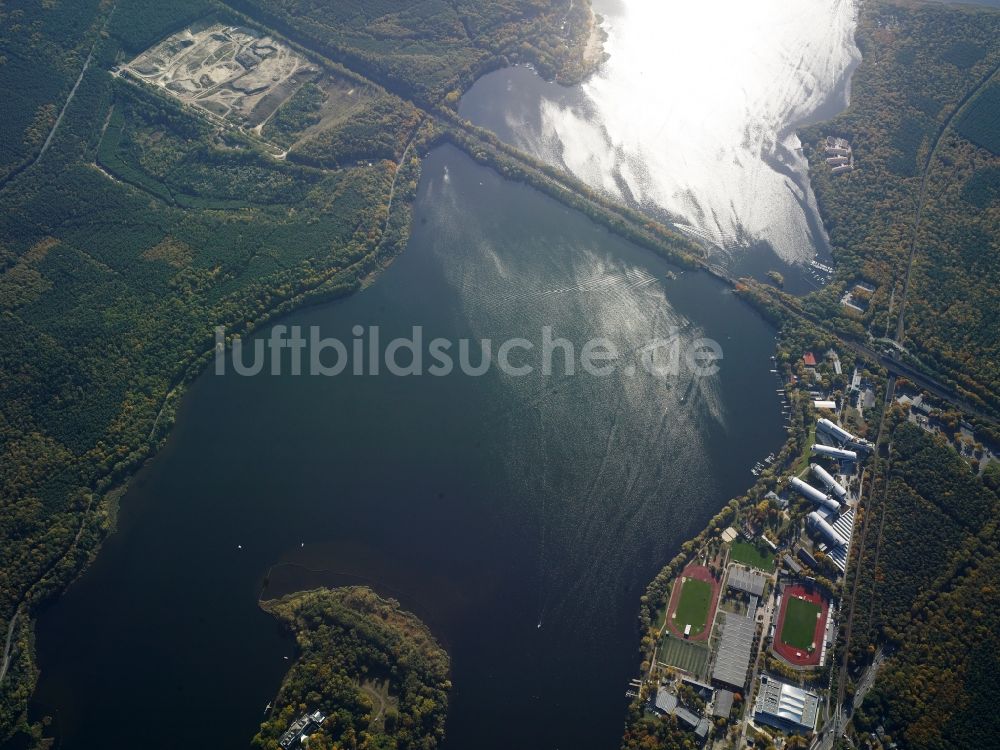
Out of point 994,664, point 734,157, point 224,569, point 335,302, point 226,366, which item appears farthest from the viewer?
point 734,157

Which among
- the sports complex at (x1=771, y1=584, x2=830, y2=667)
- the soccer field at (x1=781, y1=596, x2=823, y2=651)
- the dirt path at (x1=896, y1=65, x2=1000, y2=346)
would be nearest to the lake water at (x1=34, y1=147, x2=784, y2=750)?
the sports complex at (x1=771, y1=584, x2=830, y2=667)

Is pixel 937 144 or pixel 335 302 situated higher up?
pixel 937 144

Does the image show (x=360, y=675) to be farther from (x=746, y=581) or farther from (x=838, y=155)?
(x=838, y=155)

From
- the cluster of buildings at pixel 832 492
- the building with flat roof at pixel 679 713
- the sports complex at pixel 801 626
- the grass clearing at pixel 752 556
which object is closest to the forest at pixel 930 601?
the cluster of buildings at pixel 832 492

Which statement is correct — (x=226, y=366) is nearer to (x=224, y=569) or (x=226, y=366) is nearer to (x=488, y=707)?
(x=224, y=569)

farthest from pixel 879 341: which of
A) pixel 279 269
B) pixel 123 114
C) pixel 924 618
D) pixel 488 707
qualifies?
pixel 123 114

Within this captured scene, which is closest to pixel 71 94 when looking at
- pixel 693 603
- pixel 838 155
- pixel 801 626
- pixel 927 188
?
pixel 693 603

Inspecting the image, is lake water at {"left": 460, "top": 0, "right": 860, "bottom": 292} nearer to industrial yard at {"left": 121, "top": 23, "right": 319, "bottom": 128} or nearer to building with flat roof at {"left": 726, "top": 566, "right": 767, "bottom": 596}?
industrial yard at {"left": 121, "top": 23, "right": 319, "bottom": 128}

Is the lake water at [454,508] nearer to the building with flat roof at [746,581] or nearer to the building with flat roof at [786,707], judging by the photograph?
the building with flat roof at [746,581]
